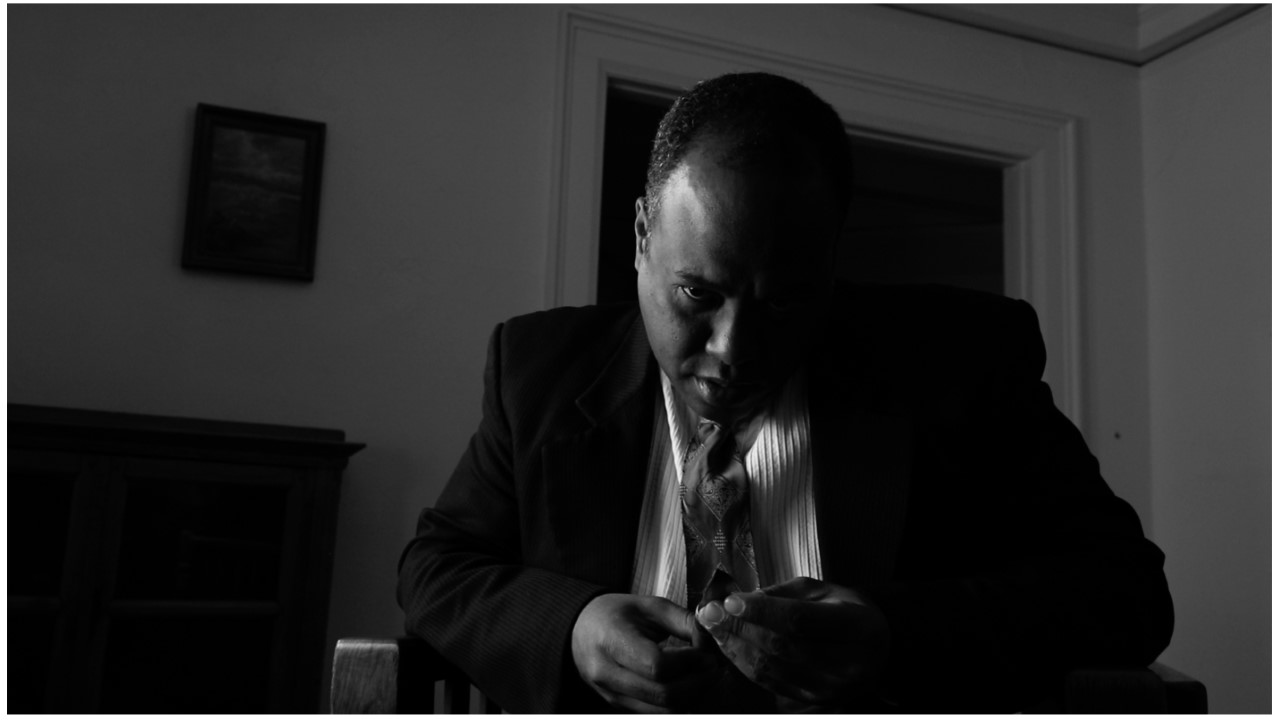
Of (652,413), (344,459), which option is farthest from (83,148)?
(652,413)

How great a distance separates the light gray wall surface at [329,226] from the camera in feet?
8.52

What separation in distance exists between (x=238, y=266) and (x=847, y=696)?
2072mm

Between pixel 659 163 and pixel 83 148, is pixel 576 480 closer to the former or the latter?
pixel 659 163

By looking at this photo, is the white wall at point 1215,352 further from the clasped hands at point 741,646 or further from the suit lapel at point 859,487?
the clasped hands at point 741,646

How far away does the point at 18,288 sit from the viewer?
2.54 m

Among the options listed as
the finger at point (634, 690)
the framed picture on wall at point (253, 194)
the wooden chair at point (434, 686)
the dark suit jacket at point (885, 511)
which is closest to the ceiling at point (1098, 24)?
the framed picture on wall at point (253, 194)

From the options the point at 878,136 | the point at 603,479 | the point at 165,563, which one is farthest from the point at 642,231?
the point at 878,136

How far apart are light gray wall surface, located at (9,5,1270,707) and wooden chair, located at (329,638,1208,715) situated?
1628mm

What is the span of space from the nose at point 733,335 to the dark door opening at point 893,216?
282 centimetres

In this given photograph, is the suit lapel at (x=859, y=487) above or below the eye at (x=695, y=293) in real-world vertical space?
below

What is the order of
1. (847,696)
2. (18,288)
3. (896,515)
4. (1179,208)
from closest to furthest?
(847,696) → (896,515) → (18,288) → (1179,208)

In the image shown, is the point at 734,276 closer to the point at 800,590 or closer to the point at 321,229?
the point at 800,590

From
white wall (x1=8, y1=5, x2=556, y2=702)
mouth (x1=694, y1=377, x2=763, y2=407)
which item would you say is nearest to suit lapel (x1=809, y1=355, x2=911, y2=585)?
mouth (x1=694, y1=377, x2=763, y2=407)

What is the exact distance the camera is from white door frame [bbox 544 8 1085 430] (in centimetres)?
303
